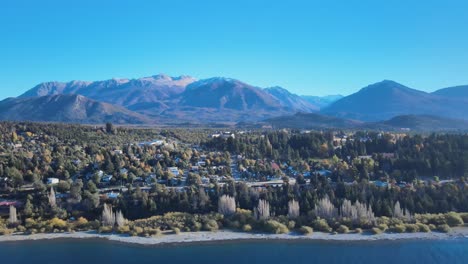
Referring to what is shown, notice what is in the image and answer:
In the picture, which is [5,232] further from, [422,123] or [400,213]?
[422,123]

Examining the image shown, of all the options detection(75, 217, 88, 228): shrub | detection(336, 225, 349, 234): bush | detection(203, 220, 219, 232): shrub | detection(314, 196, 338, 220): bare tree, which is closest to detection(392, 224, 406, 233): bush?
detection(336, 225, 349, 234): bush

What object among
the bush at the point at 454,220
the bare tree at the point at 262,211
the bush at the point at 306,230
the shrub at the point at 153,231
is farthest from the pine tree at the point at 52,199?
the bush at the point at 454,220

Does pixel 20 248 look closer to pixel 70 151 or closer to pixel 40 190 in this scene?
pixel 40 190

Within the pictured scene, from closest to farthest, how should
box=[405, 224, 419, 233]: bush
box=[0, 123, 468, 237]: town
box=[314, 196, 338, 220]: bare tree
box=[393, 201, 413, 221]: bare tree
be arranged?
box=[405, 224, 419, 233]: bush → box=[393, 201, 413, 221]: bare tree → box=[314, 196, 338, 220]: bare tree → box=[0, 123, 468, 237]: town

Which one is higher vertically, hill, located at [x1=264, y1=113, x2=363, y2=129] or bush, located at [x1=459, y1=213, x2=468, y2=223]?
hill, located at [x1=264, y1=113, x2=363, y2=129]

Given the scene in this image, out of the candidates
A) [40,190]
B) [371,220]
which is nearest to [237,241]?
[371,220]

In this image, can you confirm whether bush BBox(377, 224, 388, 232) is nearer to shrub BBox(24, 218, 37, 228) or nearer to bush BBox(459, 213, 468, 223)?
bush BBox(459, 213, 468, 223)
